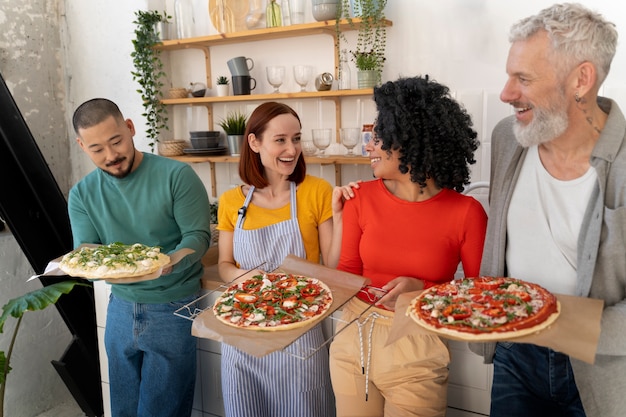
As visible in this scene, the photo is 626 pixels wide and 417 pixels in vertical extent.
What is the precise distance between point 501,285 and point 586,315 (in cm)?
26

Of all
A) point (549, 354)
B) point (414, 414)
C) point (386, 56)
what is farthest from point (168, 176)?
point (386, 56)

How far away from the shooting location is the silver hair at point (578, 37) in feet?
4.50

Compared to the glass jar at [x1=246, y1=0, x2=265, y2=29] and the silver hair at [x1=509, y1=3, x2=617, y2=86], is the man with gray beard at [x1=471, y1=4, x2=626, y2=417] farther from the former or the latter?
the glass jar at [x1=246, y1=0, x2=265, y2=29]

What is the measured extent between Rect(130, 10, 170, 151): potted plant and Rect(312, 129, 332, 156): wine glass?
4.08 feet

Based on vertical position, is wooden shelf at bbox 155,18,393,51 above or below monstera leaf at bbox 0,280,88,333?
above

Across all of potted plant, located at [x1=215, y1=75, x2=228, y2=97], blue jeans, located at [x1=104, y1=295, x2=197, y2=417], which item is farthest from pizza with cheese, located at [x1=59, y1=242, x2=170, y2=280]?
potted plant, located at [x1=215, y1=75, x2=228, y2=97]

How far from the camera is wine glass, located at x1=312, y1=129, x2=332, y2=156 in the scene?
3365mm

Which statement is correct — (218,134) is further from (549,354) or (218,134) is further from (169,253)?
(549,354)

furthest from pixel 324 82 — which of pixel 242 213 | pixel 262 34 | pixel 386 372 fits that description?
pixel 386 372

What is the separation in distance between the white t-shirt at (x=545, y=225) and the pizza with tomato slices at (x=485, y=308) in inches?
2.3

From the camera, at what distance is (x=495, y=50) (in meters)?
3.02

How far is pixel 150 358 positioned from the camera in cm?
209

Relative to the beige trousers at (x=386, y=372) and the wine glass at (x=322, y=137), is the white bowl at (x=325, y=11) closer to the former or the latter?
the wine glass at (x=322, y=137)

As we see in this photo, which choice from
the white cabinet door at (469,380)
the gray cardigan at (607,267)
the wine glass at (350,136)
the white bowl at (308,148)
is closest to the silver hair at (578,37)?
the gray cardigan at (607,267)
